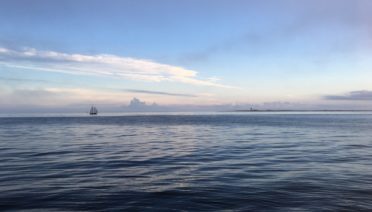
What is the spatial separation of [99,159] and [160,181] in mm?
10157

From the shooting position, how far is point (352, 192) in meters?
14.9

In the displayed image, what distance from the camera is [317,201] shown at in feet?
44.0

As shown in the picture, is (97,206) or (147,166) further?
(147,166)

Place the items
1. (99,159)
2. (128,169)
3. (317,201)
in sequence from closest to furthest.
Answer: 1. (317,201)
2. (128,169)
3. (99,159)

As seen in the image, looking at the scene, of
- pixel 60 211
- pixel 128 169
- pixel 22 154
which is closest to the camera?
pixel 60 211

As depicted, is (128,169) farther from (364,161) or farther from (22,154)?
(364,161)

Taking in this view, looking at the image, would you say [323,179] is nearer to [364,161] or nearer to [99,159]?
[364,161]

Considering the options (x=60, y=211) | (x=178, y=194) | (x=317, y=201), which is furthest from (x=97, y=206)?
(x=317, y=201)

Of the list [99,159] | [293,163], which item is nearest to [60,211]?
[99,159]

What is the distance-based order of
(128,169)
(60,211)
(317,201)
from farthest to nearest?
(128,169)
(317,201)
(60,211)

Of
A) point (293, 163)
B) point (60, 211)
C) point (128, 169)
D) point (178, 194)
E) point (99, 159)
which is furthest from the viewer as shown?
point (99, 159)

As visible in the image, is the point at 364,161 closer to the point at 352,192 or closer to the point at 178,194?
the point at 352,192

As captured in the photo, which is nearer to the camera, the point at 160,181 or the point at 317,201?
the point at 317,201

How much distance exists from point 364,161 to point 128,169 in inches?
636
